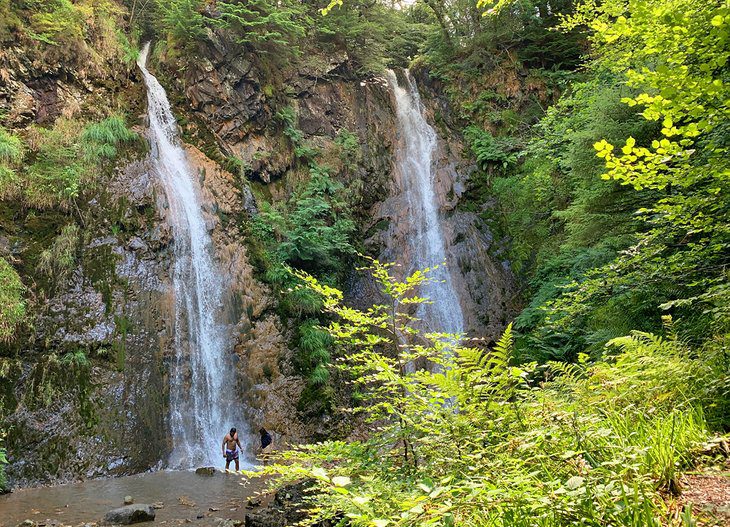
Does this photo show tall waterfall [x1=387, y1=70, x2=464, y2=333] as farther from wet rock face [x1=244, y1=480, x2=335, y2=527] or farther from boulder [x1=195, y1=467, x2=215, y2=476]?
wet rock face [x1=244, y1=480, x2=335, y2=527]

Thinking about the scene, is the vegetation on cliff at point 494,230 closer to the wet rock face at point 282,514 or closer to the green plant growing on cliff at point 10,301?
the green plant growing on cliff at point 10,301

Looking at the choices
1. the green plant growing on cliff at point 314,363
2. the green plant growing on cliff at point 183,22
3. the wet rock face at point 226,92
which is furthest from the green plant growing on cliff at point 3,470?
the green plant growing on cliff at point 183,22

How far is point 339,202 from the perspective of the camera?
15969 millimetres

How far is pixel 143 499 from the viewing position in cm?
750

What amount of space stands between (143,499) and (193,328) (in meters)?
4.90

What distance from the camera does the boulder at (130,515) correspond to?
20.8 feet

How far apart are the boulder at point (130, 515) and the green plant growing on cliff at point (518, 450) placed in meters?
4.68

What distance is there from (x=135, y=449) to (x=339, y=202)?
9529mm

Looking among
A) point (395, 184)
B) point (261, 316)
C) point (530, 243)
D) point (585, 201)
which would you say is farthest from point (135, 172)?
point (530, 243)

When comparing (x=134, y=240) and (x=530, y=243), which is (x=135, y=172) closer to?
(x=134, y=240)

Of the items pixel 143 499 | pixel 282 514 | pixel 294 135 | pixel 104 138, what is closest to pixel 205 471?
pixel 143 499

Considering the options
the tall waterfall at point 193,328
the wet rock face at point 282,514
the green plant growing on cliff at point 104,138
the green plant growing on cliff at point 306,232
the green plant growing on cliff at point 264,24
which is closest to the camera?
the wet rock face at point 282,514

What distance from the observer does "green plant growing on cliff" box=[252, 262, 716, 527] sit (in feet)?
5.80

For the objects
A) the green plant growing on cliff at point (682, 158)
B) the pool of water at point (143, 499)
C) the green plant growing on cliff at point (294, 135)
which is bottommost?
the pool of water at point (143, 499)
